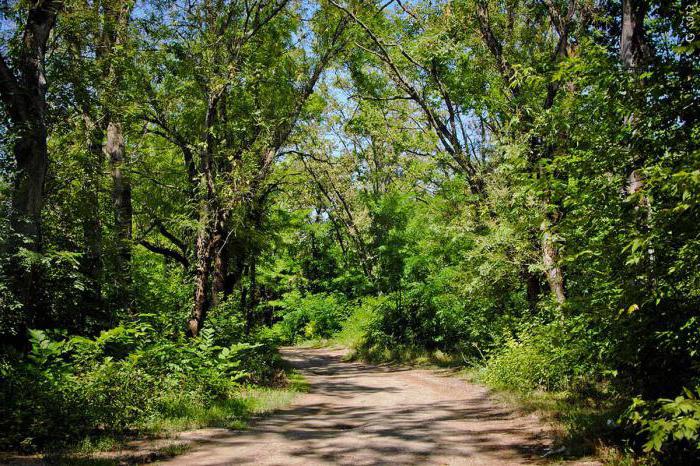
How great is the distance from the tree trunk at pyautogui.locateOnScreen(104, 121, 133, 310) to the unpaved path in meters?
5.32

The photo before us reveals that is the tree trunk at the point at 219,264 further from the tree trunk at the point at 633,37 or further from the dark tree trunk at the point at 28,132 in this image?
the tree trunk at the point at 633,37

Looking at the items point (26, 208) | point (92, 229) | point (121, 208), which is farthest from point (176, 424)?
point (121, 208)

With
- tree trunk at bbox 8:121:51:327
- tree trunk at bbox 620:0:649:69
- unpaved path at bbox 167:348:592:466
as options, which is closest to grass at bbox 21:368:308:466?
unpaved path at bbox 167:348:592:466

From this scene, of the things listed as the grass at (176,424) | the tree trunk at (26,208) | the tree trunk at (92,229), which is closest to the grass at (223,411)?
the grass at (176,424)

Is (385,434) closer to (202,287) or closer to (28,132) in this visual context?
(202,287)

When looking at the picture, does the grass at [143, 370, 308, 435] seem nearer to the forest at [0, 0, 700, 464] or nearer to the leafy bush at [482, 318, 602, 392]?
the forest at [0, 0, 700, 464]

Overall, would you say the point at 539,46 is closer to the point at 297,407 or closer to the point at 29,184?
the point at 297,407

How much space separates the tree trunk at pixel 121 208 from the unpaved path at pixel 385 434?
5324mm

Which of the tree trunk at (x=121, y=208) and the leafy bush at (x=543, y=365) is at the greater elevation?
the tree trunk at (x=121, y=208)

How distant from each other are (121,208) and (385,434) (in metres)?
12.0

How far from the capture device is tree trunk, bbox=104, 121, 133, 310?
12.6 m

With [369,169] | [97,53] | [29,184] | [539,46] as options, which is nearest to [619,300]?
[29,184]

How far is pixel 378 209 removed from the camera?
26.2 metres

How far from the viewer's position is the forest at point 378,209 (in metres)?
5.00
